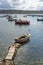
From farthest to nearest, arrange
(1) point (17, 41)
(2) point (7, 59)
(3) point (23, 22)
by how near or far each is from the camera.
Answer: (3) point (23, 22) → (1) point (17, 41) → (2) point (7, 59)


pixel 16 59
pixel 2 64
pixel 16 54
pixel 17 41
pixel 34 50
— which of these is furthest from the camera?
pixel 17 41

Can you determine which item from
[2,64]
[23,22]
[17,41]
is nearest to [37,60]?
[2,64]

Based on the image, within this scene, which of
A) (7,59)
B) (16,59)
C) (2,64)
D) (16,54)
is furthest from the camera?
(16,54)

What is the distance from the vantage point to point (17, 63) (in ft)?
142

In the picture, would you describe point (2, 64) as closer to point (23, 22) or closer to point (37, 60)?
point (37, 60)

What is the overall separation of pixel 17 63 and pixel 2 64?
449 cm

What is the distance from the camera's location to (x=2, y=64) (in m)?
39.6

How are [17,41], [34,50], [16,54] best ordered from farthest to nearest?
[17,41] → [34,50] → [16,54]

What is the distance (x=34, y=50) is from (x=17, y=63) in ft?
40.8

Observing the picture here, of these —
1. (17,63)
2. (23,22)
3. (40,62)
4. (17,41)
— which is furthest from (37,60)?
(23,22)

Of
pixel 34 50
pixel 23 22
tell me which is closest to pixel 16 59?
pixel 34 50

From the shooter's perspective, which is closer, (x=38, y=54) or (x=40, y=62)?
(x=40, y=62)

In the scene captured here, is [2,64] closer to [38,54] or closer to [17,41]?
[38,54]

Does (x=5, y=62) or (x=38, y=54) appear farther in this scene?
(x=38, y=54)
